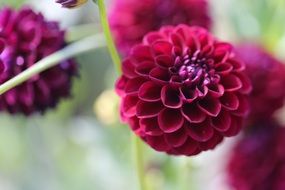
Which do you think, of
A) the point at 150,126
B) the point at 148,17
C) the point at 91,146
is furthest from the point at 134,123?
the point at 91,146

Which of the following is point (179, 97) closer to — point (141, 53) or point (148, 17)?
point (141, 53)

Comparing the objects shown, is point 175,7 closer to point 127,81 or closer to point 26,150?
point 127,81

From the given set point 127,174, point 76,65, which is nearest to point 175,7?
point 76,65

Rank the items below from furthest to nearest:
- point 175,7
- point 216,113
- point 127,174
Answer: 1. point 127,174
2. point 175,7
3. point 216,113

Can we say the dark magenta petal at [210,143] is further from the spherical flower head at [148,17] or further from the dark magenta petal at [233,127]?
the spherical flower head at [148,17]

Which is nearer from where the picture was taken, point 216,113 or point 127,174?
point 216,113

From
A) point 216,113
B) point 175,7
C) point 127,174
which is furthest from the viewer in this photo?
point 127,174
